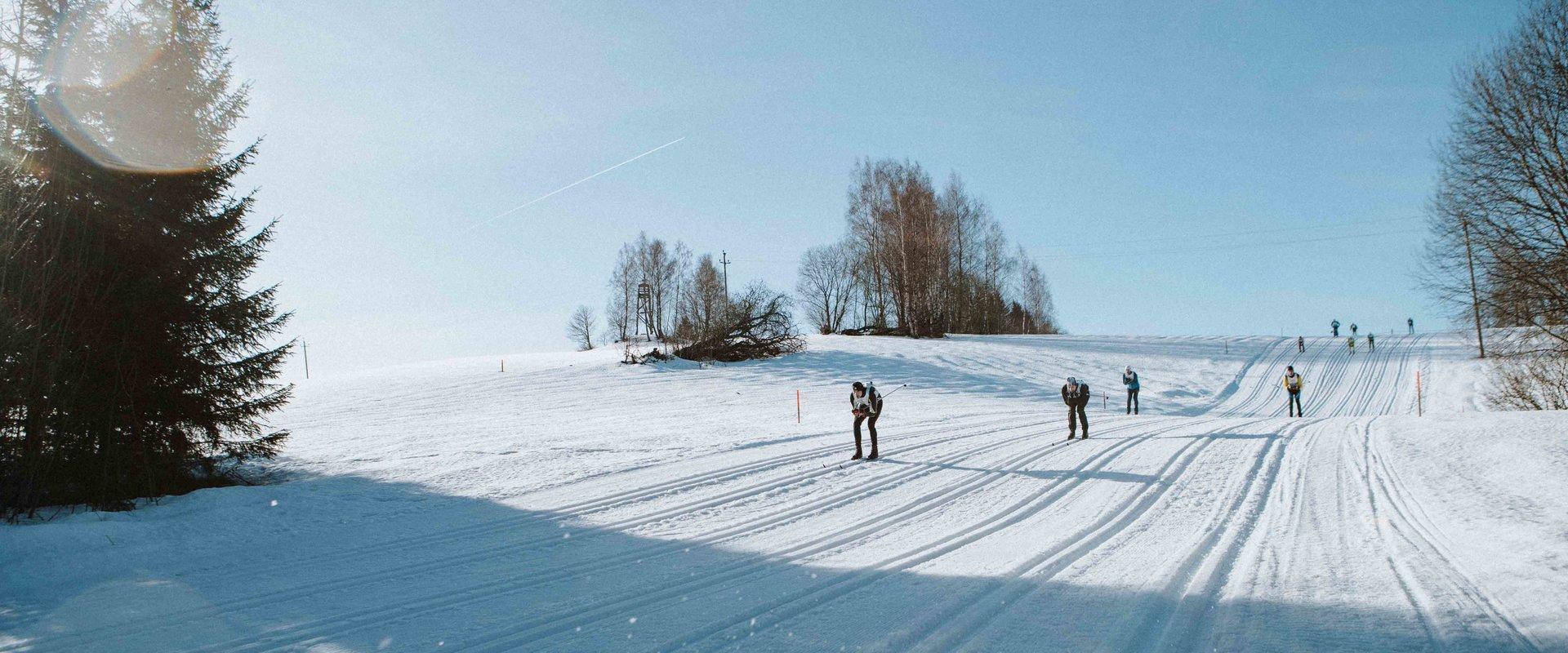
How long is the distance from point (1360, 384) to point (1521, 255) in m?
19.5

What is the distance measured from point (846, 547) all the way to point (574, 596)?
8.60 feet

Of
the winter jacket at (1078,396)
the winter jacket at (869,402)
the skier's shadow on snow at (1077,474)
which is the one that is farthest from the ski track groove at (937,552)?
the winter jacket at (869,402)

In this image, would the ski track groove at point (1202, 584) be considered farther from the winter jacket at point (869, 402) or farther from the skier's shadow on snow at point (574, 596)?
the winter jacket at point (869, 402)

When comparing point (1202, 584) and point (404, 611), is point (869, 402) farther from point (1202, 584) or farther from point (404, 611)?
point (404, 611)

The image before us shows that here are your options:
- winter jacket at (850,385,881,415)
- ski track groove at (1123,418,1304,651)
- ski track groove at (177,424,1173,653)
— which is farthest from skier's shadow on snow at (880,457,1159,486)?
ski track groove at (177,424,1173,653)

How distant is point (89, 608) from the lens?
219 inches

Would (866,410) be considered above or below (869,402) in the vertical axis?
below

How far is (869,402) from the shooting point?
12.9 metres

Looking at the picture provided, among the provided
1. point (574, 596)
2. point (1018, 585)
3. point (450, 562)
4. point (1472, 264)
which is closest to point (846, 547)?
point (1018, 585)

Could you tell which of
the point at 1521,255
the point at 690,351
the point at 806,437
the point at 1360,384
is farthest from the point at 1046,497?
the point at 1360,384

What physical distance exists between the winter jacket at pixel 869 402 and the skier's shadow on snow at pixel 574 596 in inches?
166

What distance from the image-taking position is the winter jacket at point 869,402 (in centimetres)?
1272

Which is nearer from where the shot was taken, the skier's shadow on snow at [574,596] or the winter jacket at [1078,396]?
the skier's shadow on snow at [574,596]

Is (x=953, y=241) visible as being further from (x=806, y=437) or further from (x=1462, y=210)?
(x=806, y=437)
